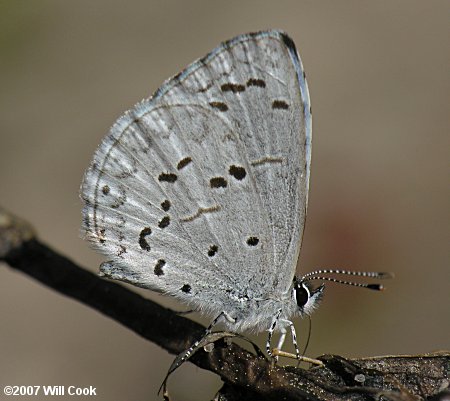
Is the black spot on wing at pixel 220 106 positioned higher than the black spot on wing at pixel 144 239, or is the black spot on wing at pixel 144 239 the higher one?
the black spot on wing at pixel 220 106

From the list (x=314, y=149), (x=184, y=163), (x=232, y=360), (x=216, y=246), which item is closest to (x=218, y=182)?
(x=184, y=163)

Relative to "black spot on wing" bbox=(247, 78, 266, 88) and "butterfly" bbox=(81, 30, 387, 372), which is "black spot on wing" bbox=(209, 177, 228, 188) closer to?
"butterfly" bbox=(81, 30, 387, 372)

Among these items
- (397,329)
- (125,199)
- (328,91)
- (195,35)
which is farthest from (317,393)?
(195,35)

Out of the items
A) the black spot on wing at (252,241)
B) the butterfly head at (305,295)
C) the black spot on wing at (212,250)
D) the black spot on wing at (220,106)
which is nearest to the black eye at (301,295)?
the butterfly head at (305,295)

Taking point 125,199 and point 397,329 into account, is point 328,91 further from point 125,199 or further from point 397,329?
point 125,199

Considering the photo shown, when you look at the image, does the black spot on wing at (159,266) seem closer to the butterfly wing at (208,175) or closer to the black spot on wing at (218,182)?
the butterfly wing at (208,175)

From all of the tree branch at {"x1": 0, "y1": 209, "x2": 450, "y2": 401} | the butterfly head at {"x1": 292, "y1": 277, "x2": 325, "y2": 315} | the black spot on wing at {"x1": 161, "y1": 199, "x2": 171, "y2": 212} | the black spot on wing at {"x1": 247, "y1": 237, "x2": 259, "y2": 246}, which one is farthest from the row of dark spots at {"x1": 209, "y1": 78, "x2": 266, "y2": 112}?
the tree branch at {"x1": 0, "y1": 209, "x2": 450, "y2": 401}
